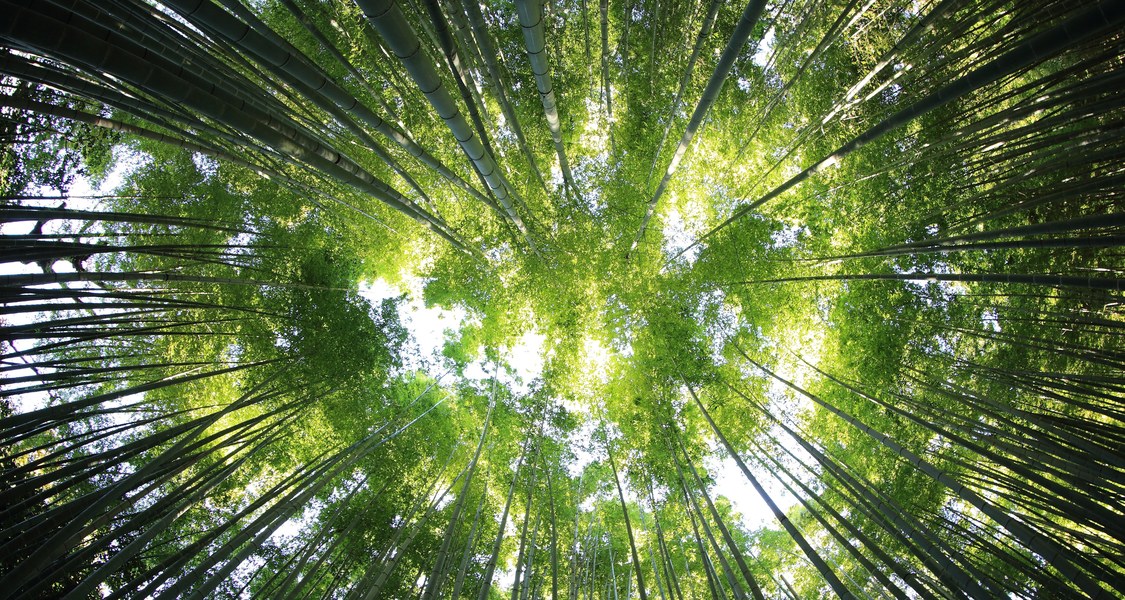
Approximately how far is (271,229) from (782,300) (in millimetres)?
6678

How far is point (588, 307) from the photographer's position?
23.7 ft

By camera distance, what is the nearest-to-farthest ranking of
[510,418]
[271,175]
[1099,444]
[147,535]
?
[147,535]
[1099,444]
[271,175]
[510,418]

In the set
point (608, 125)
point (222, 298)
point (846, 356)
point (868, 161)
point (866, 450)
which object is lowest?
point (866, 450)

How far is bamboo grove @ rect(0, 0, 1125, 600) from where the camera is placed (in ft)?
12.4

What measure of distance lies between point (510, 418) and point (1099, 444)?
6.02 metres

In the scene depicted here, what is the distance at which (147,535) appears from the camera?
265 cm

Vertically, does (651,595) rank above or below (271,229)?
below

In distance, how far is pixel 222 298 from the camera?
18.6 ft

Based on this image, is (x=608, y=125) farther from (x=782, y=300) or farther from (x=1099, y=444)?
(x=1099, y=444)

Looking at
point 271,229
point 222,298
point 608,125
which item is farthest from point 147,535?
point 608,125

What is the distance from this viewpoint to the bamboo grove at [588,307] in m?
3.77

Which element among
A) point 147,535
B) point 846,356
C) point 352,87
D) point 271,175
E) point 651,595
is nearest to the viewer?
point 147,535

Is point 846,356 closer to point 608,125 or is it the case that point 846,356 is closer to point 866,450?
point 866,450

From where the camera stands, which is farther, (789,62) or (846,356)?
(846,356)
